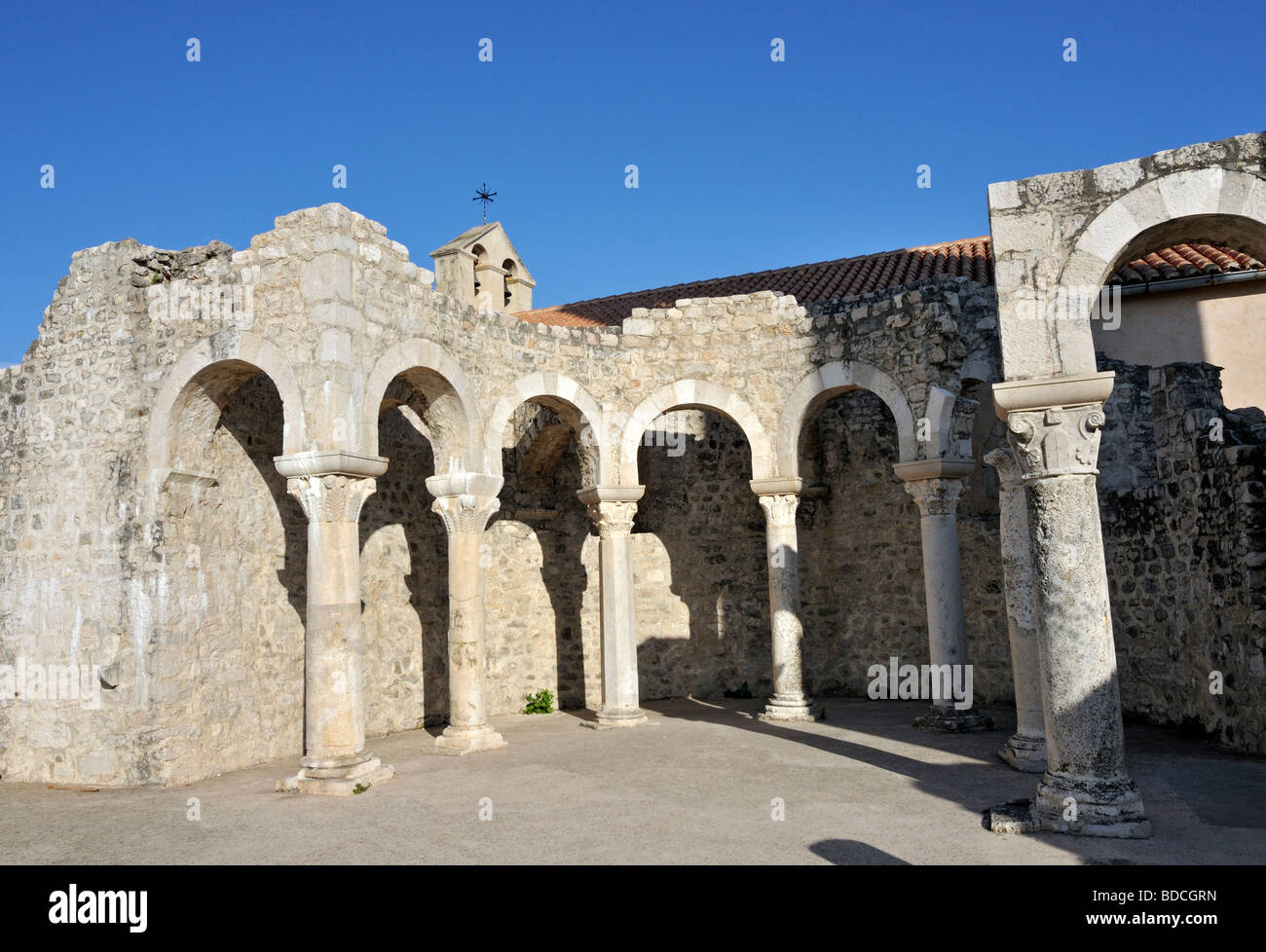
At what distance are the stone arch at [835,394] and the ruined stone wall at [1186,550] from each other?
8.07ft

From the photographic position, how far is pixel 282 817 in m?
7.09

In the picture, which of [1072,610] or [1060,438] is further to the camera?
[1060,438]

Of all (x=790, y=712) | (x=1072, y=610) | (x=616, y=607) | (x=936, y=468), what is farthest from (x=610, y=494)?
(x=1072, y=610)

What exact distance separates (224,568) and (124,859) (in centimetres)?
403

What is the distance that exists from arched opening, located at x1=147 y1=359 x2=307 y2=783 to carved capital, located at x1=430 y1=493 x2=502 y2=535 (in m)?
1.92

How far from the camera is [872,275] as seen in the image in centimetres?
1630

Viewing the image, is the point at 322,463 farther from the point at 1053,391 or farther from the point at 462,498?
the point at 1053,391

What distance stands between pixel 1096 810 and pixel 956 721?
15.1ft

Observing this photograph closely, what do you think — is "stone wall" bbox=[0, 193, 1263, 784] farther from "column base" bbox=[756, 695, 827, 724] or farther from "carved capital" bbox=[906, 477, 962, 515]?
"column base" bbox=[756, 695, 827, 724]

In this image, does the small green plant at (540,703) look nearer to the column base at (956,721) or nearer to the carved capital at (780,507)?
the carved capital at (780,507)

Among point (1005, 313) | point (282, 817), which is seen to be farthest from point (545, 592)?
point (1005, 313)

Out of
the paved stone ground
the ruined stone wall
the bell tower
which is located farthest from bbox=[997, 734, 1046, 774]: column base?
the bell tower
